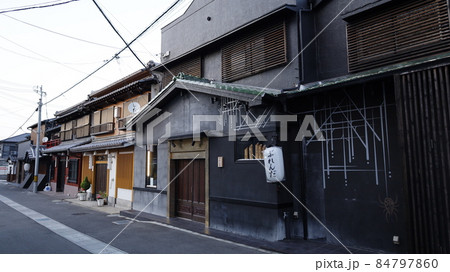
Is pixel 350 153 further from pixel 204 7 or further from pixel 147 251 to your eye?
pixel 204 7

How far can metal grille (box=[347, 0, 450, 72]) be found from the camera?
282 inches

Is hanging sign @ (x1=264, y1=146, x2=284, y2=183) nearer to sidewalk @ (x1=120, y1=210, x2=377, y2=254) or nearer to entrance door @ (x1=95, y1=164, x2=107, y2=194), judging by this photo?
sidewalk @ (x1=120, y1=210, x2=377, y2=254)

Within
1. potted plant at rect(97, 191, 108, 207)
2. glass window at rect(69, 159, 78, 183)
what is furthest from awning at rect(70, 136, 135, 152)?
glass window at rect(69, 159, 78, 183)

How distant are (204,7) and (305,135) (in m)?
9.11

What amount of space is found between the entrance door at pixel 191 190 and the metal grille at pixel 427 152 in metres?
7.23

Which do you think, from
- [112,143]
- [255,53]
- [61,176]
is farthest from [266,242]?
[61,176]

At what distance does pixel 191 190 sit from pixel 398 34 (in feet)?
29.6

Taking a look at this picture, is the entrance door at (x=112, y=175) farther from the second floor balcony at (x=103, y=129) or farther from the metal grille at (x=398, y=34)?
the metal grille at (x=398, y=34)

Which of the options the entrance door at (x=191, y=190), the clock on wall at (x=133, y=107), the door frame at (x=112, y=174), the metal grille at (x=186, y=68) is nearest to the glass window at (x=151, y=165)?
the entrance door at (x=191, y=190)

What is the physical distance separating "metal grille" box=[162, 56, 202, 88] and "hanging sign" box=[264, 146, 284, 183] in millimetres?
7165

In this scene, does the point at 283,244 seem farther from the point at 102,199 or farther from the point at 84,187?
the point at 84,187

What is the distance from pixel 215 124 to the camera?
10836mm

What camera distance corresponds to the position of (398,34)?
309 inches

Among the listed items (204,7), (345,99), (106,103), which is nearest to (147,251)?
(345,99)
